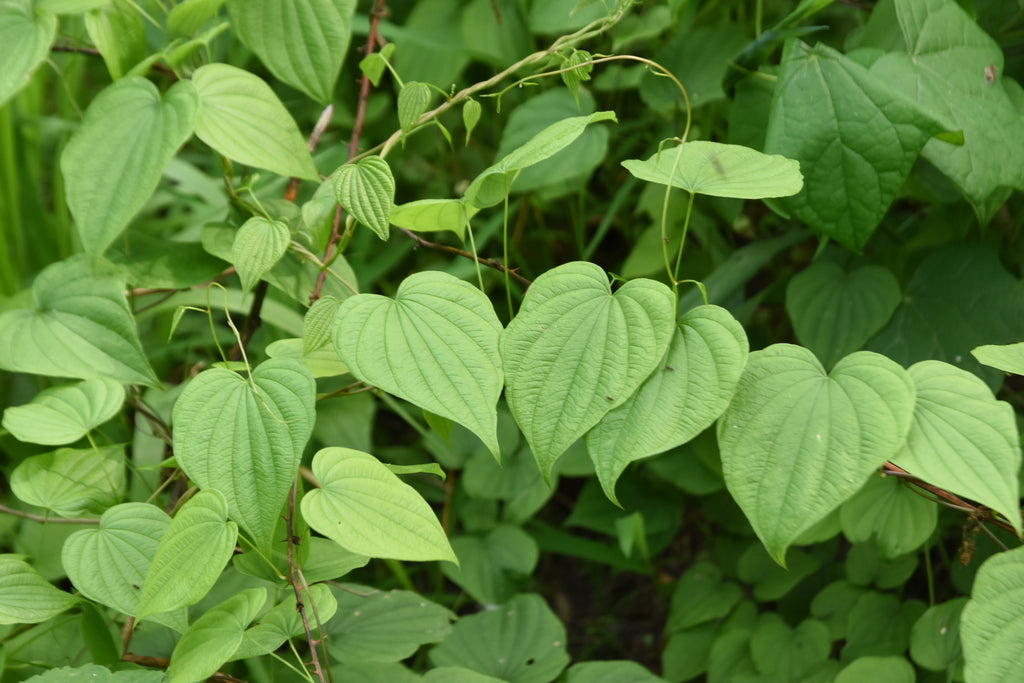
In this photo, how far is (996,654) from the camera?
631 mm

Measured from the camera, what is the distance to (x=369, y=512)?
680mm

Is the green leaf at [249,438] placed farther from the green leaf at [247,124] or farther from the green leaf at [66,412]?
the green leaf at [247,124]

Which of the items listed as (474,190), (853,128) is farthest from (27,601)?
(853,128)

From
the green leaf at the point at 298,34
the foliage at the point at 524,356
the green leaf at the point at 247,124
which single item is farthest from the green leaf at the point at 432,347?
the green leaf at the point at 298,34

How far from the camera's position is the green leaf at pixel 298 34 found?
3.20 ft

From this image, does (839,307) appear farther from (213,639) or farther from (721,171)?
(213,639)

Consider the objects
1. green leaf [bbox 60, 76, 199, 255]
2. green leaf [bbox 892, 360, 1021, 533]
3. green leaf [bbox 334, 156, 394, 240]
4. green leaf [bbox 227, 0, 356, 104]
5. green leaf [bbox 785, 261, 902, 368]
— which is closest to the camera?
green leaf [bbox 892, 360, 1021, 533]

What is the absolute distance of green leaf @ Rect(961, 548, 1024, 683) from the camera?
63cm

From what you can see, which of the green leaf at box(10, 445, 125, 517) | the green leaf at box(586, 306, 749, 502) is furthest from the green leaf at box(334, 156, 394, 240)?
the green leaf at box(10, 445, 125, 517)

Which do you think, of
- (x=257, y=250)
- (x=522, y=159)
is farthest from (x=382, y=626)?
(x=522, y=159)

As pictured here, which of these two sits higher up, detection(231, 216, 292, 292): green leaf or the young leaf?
detection(231, 216, 292, 292): green leaf

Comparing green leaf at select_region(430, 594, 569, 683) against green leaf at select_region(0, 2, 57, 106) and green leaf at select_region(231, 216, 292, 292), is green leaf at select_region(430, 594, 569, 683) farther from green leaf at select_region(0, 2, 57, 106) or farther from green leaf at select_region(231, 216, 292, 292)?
green leaf at select_region(0, 2, 57, 106)

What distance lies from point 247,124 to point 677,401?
570mm

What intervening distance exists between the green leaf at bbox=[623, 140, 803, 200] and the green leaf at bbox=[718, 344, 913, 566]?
0.14 meters
